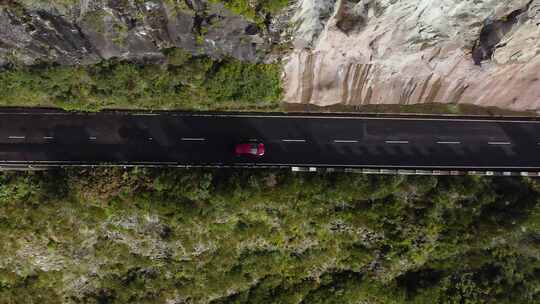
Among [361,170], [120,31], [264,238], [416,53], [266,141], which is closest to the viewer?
[120,31]

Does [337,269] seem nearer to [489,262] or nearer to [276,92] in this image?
[489,262]

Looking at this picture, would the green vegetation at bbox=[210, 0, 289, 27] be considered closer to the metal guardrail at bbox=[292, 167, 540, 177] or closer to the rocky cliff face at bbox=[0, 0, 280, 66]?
the rocky cliff face at bbox=[0, 0, 280, 66]

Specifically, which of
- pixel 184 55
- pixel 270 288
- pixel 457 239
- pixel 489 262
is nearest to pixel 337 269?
pixel 270 288

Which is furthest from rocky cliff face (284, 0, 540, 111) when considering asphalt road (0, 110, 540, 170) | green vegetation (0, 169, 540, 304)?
green vegetation (0, 169, 540, 304)

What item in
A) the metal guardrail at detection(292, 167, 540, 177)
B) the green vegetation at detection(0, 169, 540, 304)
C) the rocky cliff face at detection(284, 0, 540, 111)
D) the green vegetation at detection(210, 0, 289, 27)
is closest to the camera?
the green vegetation at detection(210, 0, 289, 27)

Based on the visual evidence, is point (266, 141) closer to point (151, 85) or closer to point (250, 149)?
point (250, 149)

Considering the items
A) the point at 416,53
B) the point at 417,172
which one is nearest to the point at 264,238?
the point at 417,172
